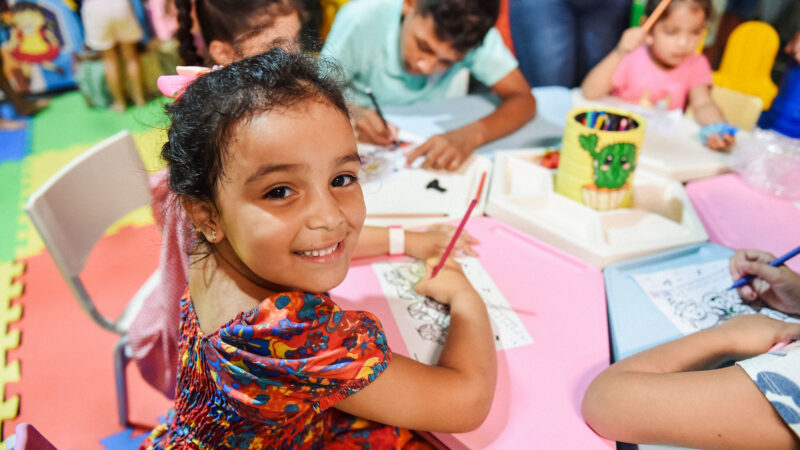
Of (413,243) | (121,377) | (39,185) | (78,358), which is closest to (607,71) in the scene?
(413,243)

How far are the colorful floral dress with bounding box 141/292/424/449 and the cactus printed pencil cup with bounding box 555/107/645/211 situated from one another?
1.95ft

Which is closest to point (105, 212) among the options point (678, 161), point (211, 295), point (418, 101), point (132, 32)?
point (211, 295)

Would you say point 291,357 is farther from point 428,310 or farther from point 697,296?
point 697,296

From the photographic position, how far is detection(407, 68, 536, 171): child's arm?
3.85 ft

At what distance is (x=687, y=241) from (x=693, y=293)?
0.43 feet

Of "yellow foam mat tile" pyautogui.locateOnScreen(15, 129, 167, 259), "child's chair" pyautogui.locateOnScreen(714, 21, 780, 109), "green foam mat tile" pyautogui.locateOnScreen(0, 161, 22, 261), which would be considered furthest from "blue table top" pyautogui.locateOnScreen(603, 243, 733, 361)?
"green foam mat tile" pyautogui.locateOnScreen(0, 161, 22, 261)

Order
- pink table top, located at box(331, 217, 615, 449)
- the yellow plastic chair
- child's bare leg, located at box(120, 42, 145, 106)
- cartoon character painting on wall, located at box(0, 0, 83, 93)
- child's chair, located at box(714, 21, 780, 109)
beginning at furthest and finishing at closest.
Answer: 1. child's bare leg, located at box(120, 42, 145, 106)
2. cartoon character painting on wall, located at box(0, 0, 83, 93)
3. the yellow plastic chair
4. child's chair, located at box(714, 21, 780, 109)
5. pink table top, located at box(331, 217, 615, 449)

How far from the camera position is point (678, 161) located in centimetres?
119

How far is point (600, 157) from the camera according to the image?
38.3 inches

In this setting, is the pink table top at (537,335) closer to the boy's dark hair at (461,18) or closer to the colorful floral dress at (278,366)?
the colorful floral dress at (278,366)

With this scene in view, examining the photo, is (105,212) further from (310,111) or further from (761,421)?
(761,421)

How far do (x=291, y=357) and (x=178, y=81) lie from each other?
→ 38 centimetres

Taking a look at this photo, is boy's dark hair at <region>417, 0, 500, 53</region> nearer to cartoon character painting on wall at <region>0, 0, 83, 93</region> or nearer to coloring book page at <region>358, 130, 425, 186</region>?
coloring book page at <region>358, 130, 425, 186</region>

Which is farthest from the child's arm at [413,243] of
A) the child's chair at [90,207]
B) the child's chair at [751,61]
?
the child's chair at [751,61]
